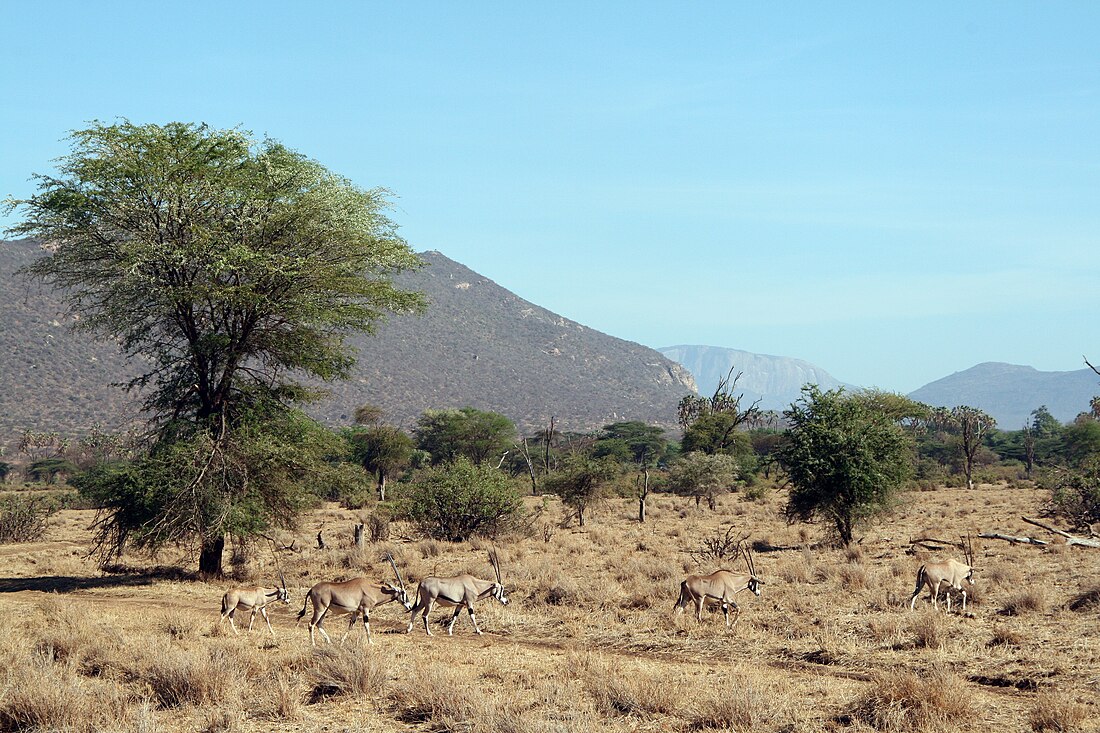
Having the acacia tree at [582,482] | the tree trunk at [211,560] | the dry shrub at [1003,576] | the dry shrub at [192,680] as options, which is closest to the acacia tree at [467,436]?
the acacia tree at [582,482]

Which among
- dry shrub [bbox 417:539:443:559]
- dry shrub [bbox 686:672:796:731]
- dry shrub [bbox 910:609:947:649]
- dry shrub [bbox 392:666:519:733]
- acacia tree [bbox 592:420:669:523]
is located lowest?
dry shrub [bbox 417:539:443:559]

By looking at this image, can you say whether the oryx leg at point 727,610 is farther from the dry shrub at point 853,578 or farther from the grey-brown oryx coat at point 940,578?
the dry shrub at point 853,578

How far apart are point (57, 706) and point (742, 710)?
6953 mm

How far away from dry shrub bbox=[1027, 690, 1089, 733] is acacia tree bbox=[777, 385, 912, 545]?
19.4 metres

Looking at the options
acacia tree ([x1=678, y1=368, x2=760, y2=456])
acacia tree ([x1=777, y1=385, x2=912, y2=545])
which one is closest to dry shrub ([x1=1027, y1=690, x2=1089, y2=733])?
acacia tree ([x1=777, y1=385, x2=912, y2=545])

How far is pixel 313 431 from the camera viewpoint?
71.2 ft

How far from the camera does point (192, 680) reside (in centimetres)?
1045

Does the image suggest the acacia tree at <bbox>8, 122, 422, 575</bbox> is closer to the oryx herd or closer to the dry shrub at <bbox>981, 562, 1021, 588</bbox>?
the oryx herd

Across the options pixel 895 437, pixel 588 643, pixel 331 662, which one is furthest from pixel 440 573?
pixel 895 437

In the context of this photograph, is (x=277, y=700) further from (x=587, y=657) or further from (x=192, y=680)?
(x=587, y=657)

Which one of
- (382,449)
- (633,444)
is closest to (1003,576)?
(382,449)

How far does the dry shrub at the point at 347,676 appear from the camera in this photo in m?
10.7

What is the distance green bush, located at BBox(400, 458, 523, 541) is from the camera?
101 ft

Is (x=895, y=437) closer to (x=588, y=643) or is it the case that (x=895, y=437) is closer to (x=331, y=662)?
(x=588, y=643)
